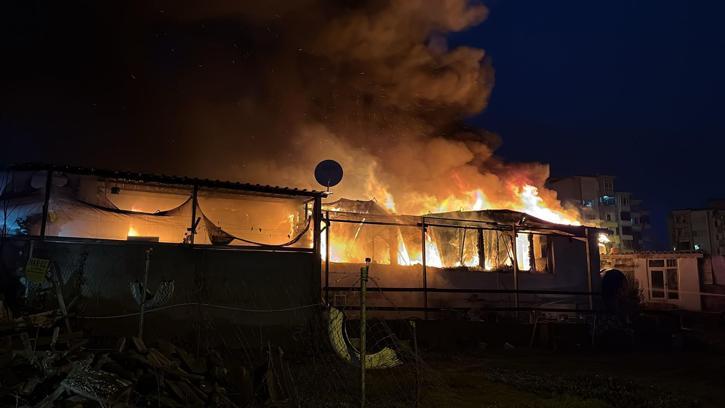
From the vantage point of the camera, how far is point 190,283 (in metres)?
10.9

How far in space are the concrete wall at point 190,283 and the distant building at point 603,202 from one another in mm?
65883

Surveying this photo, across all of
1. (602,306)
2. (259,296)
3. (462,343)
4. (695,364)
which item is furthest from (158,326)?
(602,306)

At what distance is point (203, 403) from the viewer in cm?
625

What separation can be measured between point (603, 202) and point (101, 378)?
79.6m

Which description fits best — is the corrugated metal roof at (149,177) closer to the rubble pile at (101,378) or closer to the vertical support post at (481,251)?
the rubble pile at (101,378)

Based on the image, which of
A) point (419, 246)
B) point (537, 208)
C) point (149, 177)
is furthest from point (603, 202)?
point (149, 177)

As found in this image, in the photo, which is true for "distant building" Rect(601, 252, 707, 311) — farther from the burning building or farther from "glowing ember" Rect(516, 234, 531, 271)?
the burning building

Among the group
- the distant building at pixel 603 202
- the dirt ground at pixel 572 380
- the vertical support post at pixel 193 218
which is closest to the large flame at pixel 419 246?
the vertical support post at pixel 193 218

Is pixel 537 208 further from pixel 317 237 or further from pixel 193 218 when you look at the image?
pixel 193 218

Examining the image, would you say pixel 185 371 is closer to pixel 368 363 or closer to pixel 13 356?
pixel 13 356

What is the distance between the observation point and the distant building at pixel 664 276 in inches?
1165

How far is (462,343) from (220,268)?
702 cm

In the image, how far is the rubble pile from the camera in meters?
5.69

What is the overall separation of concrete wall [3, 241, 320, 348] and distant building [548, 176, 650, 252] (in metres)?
65.9
